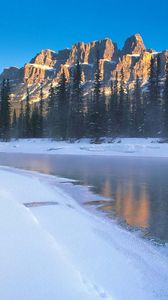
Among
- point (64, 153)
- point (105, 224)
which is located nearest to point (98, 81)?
point (64, 153)

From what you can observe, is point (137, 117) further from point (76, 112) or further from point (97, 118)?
point (97, 118)

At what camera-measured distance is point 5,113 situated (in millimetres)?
67875

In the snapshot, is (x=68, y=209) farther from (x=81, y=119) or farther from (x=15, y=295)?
(x=81, y=119)

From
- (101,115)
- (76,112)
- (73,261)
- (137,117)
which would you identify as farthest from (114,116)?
(73,261)

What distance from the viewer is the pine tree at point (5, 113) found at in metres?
64.9

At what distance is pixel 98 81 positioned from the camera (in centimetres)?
5791

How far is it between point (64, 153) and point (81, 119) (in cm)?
1585

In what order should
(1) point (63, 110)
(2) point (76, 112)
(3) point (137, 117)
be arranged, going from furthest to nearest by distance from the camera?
1. (3) point (137, 117)
2. (1) point (63, 110)
3. (2) point (76, 112)

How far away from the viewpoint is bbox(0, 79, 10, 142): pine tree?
213ft

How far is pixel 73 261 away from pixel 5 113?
6417cm

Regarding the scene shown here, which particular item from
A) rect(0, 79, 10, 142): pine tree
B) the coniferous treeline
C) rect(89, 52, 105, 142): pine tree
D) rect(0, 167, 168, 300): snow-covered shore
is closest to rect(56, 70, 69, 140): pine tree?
the coniferous treeline

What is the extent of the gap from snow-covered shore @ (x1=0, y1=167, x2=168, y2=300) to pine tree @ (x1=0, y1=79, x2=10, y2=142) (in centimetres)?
5568

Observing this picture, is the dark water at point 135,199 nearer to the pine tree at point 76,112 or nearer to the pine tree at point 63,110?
the pine tree at point 76,112

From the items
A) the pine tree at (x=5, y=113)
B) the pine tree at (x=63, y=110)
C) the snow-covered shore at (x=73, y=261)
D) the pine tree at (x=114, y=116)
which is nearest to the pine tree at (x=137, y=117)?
the pine tree at (x=114, y=116)
